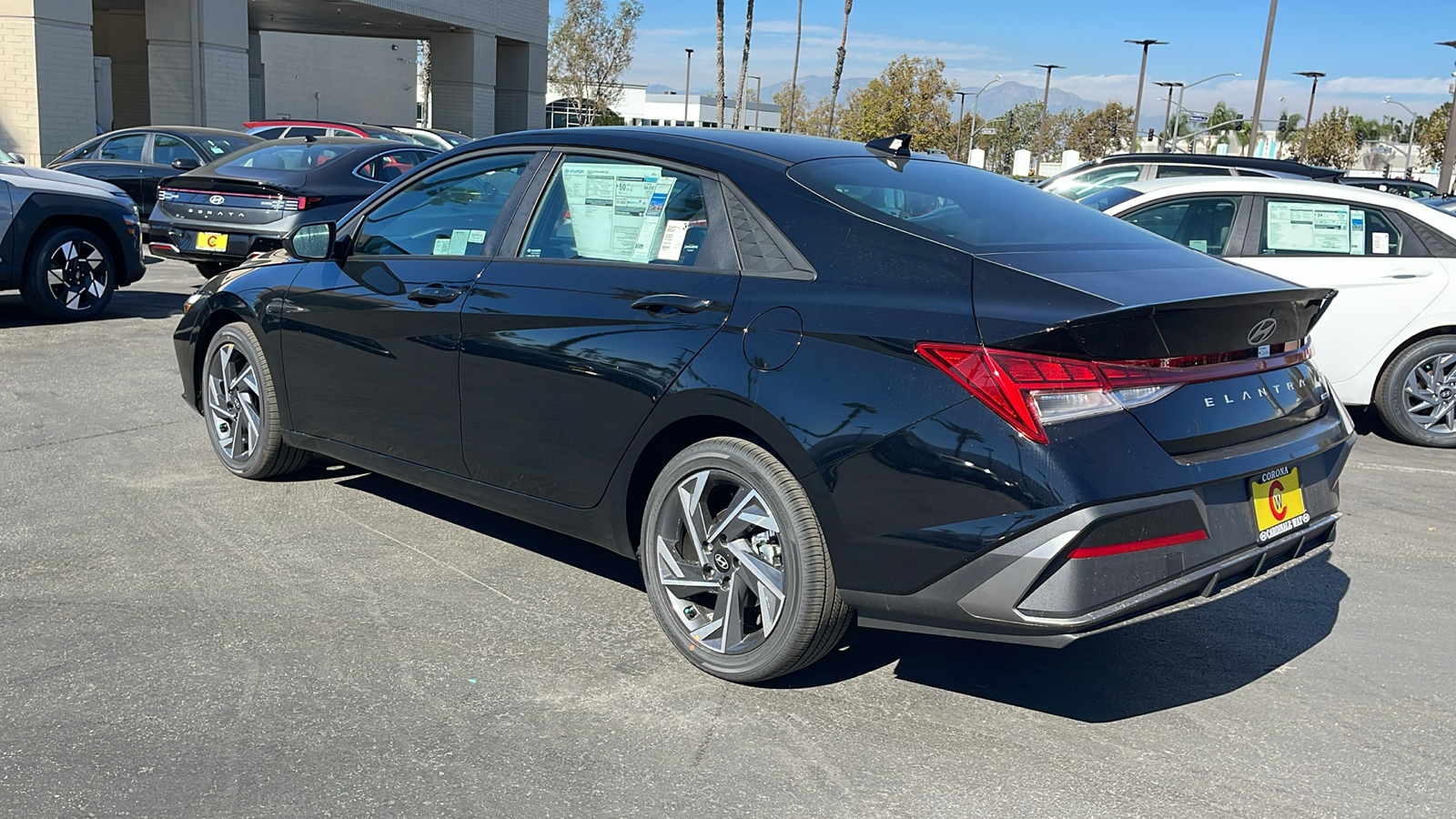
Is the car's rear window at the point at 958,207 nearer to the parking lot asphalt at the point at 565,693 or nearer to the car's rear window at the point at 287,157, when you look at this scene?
the parking lot asphalt at the point at 565,693

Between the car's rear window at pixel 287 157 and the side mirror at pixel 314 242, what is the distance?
6331mm

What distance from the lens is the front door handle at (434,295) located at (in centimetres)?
439

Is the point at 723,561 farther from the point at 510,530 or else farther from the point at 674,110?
the point at 674,110

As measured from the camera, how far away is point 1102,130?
89.3 m

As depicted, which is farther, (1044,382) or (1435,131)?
(1435,131)

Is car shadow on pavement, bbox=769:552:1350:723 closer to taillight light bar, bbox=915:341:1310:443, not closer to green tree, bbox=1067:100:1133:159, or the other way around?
taillight light bar, bbox=915:341:1310:443

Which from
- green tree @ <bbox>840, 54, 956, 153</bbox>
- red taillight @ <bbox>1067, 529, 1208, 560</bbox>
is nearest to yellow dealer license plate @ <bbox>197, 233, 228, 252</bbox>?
red taillight @ <bbox>1067, 529, 1208, 560</bbox>

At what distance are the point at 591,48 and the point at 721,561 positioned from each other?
61601 millimetres

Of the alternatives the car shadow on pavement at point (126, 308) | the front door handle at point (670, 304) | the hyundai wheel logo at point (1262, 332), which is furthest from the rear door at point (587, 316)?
the car shadow on pavement at point (126, 308)

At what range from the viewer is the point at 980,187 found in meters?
4.26

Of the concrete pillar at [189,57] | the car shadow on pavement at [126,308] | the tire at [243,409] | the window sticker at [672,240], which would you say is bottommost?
the car shadow on pavement at [126,308]

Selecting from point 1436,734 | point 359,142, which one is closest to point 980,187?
point 1436,734

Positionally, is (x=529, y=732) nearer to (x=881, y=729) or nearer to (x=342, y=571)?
(x=881, y=729)

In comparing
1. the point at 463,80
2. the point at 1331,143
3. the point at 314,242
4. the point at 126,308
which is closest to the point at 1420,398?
the point at 314,242
